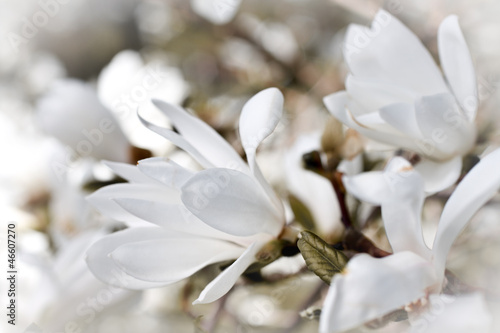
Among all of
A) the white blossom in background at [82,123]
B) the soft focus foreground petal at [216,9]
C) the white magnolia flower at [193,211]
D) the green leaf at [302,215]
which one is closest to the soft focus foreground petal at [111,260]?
the white magnolia flower at [193,211]

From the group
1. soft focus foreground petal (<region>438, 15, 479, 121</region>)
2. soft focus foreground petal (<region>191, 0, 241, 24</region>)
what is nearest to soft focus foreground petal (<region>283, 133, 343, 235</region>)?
soft focus foreground petal (<region>438, 15, 479, 121</region>)

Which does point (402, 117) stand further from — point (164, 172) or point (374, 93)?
point (164, 172)

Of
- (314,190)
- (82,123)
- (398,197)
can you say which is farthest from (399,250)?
(82,123)

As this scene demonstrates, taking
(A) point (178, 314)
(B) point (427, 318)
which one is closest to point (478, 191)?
(B) point (427, 318)

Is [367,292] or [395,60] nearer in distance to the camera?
[367,292]

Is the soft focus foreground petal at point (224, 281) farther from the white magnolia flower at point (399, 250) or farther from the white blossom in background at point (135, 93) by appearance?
the white blossom in background at point (135, 93)

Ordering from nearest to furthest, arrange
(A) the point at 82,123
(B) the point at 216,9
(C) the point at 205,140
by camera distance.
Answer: (C) the point at 205,140
(A) the point at 82,123
(B) the point at 216,9

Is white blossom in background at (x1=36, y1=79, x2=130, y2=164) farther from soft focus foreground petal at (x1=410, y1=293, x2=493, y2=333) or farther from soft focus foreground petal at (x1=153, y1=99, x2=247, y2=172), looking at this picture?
soft focus foreground petal at (x1=410, y1=293, x2=493, y2=333)
